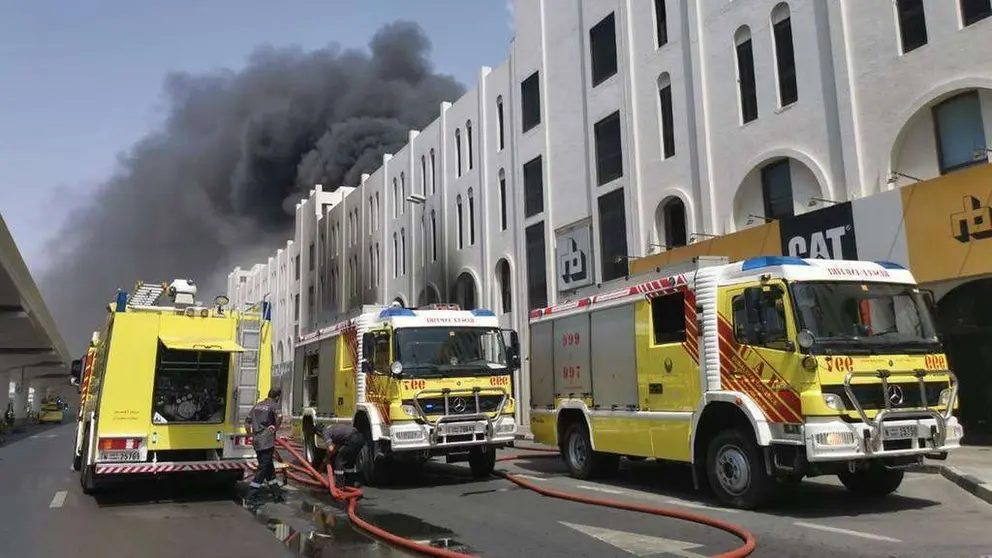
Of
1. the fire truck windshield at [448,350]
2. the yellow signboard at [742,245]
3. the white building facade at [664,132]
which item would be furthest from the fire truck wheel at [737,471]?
the yellow signboard at [742,245]

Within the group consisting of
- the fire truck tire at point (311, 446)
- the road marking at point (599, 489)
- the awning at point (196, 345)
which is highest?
the awning at point (196, 345)

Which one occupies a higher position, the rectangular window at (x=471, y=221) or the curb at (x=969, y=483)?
the rectangular window at (x=471, y=221)

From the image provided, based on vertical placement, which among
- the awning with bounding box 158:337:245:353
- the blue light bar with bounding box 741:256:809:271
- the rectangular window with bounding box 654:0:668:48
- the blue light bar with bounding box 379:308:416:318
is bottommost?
the awning with bounding box 158:337:245:353

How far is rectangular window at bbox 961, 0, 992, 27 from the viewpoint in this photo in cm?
1268

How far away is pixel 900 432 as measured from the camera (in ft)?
24.8

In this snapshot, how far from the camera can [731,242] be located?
16766mm

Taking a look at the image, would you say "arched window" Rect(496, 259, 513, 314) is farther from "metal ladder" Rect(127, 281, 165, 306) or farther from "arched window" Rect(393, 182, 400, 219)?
"metal ladder" Rect(127, 281, 165, 306)

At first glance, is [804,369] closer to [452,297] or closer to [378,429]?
[378,429]

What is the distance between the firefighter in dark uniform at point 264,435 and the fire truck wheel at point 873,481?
7.46 m

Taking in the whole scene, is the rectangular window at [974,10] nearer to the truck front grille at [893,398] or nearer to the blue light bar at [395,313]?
the truck front grille at [893,398]

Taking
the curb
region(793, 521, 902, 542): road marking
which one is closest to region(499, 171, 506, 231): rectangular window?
the curb

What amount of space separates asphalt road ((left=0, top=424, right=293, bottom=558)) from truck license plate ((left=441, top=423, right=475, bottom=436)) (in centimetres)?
300

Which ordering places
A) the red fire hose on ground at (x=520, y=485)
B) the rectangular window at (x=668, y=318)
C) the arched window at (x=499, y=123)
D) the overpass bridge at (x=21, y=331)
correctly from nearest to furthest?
the red fire hose on ground at (x=520, y=485), the rectangular window at (x=668, y=318), the overpass bridge at (x=21, y=331), the arched window at (x=499, y=123)

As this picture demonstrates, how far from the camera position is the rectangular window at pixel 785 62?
16.4 m
